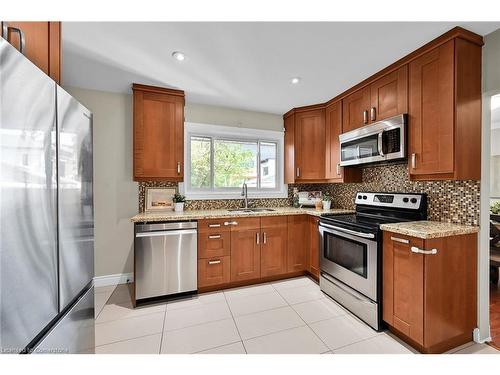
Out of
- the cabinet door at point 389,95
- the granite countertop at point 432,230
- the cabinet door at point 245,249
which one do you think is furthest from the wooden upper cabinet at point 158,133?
the granite countertop at point 432,230

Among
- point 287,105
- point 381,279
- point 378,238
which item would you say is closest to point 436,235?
point 378,238

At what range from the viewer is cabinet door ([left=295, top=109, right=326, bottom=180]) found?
314 centimetres

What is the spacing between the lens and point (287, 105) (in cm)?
315

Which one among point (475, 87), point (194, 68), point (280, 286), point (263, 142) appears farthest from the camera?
point (263, 142)

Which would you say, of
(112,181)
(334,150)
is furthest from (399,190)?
(112,181)

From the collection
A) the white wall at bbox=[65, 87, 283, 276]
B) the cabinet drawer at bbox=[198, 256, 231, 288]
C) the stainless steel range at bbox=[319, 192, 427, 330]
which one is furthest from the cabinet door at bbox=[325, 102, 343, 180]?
the white wall at bbox=[65, 87, 283, 276]

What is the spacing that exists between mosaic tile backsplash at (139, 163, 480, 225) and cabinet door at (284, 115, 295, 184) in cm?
27

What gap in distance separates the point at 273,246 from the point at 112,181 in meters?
2.27

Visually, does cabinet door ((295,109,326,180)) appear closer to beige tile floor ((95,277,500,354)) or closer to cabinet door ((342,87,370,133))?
cabinet door ((342,87,370,133))

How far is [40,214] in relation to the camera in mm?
819

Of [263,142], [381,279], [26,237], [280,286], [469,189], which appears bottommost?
[280,286]

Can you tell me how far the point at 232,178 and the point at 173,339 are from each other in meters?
2.15
